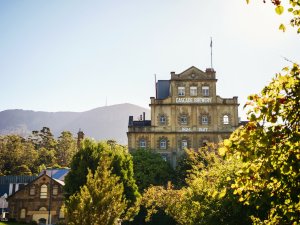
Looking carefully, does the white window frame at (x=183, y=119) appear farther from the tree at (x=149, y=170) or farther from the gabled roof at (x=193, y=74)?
the tree at (x=149, y=170)

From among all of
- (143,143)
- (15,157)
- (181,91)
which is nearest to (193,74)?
(181,91)

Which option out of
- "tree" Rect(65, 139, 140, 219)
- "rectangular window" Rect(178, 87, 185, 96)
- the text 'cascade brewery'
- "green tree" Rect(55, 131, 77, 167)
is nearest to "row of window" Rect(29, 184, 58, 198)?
the text 'cascade brewery'

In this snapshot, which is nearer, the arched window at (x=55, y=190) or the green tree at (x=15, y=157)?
the arched window at (x=55, y=190)

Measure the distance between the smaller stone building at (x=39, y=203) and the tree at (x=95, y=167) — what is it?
1391 centimetres

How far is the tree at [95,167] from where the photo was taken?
41.9 metres

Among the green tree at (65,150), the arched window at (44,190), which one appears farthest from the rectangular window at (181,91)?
the green tree at (65,150)

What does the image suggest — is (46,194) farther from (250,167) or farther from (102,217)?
(250,167)

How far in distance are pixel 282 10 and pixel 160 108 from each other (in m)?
51.4

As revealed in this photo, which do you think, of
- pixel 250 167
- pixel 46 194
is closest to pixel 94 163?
pixel 46 194

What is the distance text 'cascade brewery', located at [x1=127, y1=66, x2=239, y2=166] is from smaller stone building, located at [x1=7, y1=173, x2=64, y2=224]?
13.7 meters

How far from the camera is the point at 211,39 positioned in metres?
62.5

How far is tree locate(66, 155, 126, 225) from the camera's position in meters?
20.4

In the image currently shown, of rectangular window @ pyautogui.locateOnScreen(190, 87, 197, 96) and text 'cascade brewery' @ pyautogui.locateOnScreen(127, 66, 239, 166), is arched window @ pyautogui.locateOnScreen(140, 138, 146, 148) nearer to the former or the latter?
text 'cascade brewery' @ pyautogui.locateOnScreen(127, 66, 239, 166)

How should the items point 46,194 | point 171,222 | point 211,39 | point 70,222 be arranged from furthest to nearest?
point 211,39 < point 46,194 < point 171,222 < point 70,222
